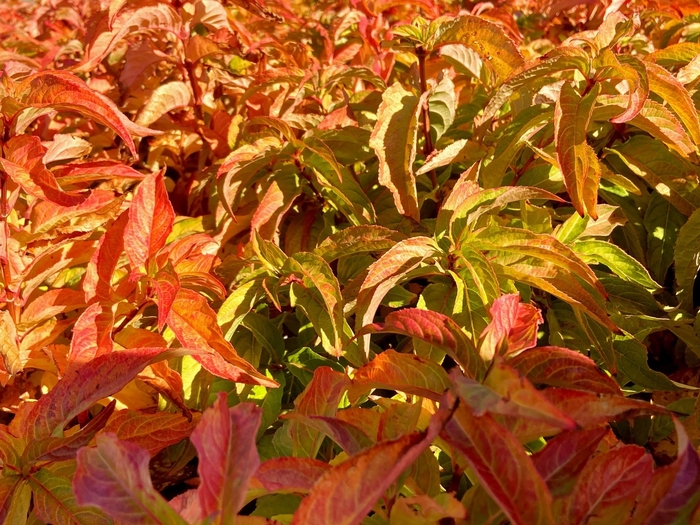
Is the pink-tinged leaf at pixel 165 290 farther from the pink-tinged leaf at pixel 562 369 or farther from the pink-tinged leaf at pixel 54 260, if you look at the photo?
the pink-tinged leaf at pixel 562 369

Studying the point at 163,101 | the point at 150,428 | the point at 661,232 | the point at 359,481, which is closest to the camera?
the point at 359,481

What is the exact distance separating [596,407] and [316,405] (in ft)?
1.02

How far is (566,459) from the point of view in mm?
598

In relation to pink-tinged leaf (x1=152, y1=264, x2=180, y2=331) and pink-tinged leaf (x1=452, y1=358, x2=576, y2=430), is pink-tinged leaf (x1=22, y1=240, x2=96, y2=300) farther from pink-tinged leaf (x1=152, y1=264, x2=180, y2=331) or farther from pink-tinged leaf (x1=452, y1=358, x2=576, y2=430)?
pink-tinged leaf (x1=452, y1=358, x2=576, y2=430)

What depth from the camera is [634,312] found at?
3.34 feet

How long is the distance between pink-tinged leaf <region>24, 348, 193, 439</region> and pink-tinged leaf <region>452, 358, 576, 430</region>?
360mm

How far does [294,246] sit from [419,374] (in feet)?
1.92

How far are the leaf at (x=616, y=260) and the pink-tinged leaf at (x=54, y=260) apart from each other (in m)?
0.85

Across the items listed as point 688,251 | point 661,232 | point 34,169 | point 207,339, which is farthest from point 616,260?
point 34,169

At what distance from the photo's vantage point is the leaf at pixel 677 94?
0.96 meters

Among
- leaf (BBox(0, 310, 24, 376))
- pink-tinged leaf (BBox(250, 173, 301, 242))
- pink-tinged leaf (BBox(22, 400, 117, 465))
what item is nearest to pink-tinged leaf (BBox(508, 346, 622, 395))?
pink-tinged leaf (BBox(22, 400, 117, 465))

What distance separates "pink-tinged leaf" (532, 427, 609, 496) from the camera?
1.96ft

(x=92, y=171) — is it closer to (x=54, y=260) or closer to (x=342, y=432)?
(x=54, y=260)

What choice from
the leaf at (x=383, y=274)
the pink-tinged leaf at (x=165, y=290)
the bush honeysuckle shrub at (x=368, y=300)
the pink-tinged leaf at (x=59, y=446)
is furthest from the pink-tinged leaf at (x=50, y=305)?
the leaf at (x=383, y=274)
